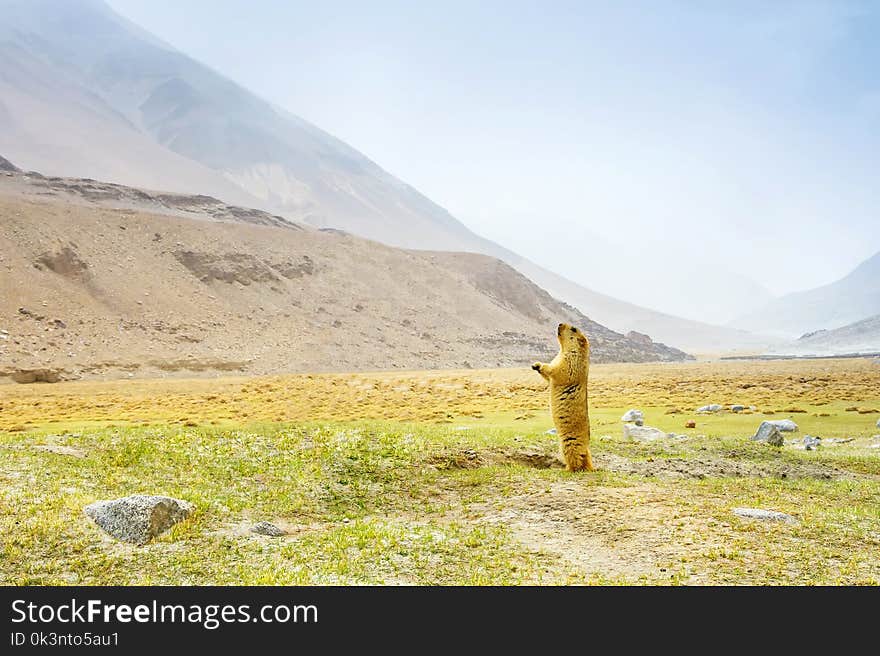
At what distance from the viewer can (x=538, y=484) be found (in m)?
13.1

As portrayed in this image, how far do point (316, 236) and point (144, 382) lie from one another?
6340 centimetres

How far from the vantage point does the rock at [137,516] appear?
9.31 metres

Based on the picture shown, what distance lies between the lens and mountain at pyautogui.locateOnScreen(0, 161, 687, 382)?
62500mm

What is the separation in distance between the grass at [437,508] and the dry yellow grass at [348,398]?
11026 millimetres

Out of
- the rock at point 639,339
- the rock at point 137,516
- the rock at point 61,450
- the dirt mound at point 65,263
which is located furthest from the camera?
the rock at point 639,339

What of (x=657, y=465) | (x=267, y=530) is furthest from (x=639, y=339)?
(x=267, y=530)

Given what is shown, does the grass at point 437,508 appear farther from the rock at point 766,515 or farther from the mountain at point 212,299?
the mountain at point 212,299

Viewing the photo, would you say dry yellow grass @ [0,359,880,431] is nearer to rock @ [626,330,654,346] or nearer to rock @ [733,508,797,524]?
rock @ [733,508,797,524]

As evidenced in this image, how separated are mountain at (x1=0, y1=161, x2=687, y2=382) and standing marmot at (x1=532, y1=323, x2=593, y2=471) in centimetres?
5054

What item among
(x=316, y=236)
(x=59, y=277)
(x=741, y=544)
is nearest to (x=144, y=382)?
(x=59, y=277)

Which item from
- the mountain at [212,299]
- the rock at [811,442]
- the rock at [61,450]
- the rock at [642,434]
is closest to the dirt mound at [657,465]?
the rock at [642,434]

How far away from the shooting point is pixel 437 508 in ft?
39.2

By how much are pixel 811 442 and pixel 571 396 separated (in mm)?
10548
